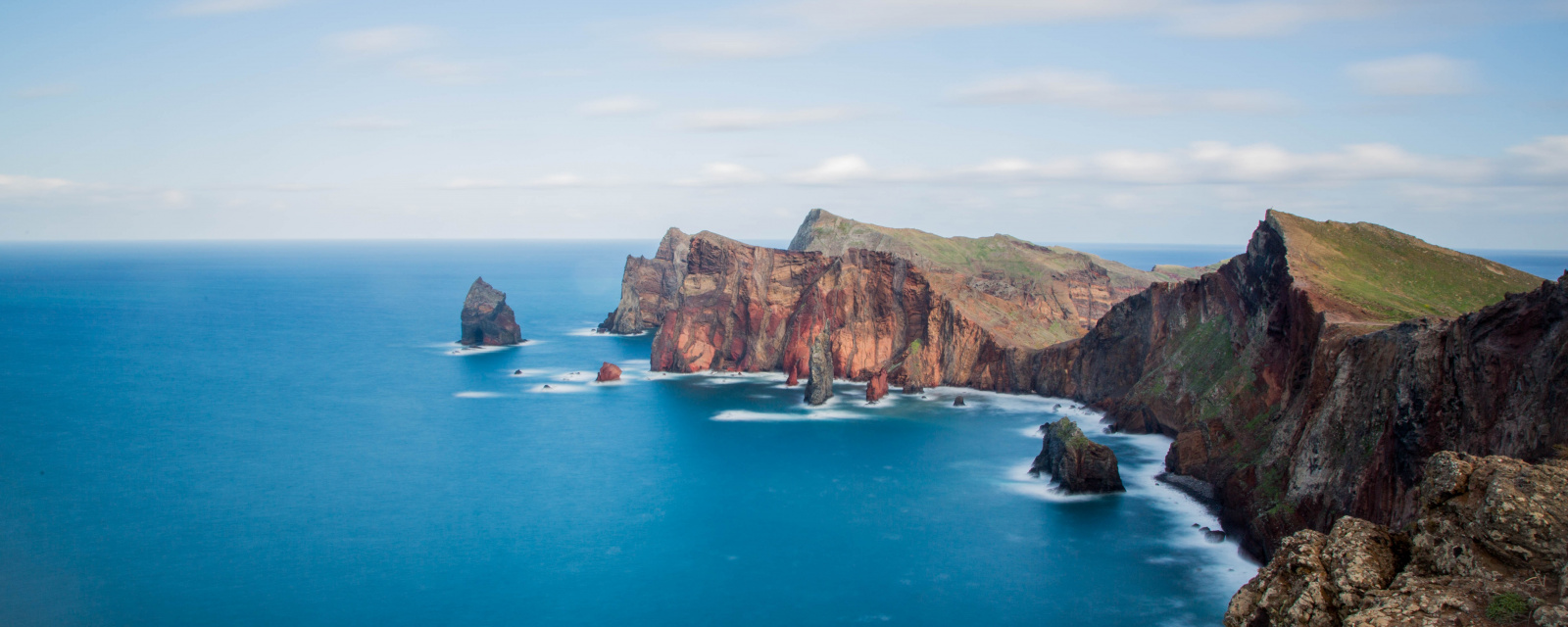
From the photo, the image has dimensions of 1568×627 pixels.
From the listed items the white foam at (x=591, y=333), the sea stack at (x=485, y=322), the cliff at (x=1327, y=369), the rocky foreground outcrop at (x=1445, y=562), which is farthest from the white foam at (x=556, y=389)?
the rocky foreground outcrop at (x=1445, y=562)

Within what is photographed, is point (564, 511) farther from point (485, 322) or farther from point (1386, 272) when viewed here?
point (485, 322)

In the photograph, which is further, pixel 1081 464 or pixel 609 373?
pixel 609 373

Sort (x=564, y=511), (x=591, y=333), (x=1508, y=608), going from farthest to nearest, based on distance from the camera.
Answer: (x=591, y=333) → (x=564, y=511) → (x=1508, y=608)

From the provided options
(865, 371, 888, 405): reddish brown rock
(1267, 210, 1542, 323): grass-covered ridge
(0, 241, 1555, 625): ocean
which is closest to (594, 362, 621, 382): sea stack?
(0, 241, 1555, 625): ocean

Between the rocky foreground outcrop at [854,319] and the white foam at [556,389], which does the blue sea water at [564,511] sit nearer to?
the white foam at [556,389]

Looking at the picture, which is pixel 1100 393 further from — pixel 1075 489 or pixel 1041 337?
pixel 1075 489

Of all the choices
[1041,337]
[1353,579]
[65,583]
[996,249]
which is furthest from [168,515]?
[996,249]

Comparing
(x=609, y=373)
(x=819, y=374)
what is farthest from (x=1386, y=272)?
(x=609, y=373)
